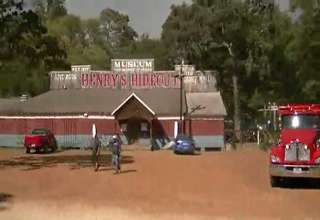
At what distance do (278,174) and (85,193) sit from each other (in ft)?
22.2

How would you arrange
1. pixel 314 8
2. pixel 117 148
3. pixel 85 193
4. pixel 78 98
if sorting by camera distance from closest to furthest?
pixel 85 193 < pixel 117 148 < pixel 314 8 < pixel 78 98

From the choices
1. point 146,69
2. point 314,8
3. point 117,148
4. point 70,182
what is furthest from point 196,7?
point 70,182

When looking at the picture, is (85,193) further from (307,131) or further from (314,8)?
(314,8)

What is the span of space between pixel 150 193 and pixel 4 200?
485 cm

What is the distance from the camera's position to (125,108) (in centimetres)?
5709

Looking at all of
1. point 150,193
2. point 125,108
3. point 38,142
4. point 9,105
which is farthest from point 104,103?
point 150,193

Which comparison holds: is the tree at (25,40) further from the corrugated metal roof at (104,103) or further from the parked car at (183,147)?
the corrugated metal roof at (104,103)

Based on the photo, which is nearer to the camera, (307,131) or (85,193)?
(85,193)

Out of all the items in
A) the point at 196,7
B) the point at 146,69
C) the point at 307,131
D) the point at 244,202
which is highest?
the point at 196,7

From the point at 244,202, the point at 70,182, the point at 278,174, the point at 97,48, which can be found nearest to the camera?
the point at 244,202

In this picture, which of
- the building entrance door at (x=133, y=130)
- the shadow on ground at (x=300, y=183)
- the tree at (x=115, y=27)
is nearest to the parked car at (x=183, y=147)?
the building entrance door at (x=133, y=130)

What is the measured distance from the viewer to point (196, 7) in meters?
77.9

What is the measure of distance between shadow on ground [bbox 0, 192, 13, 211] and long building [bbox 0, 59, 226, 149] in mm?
34995

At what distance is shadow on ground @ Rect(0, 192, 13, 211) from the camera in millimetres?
18422
